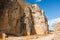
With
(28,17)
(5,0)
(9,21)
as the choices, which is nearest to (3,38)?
(9,21)

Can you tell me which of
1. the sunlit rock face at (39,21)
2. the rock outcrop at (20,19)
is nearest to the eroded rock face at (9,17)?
the rock outcrop at (20,19)

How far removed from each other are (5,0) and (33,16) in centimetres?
1183

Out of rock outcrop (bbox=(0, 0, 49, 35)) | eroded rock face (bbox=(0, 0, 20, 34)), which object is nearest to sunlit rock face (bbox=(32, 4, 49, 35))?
rock outcrop (bbox=(0, 0, 49, 35))

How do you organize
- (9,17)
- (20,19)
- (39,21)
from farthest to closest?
(39,21), (20,19), (9,17)

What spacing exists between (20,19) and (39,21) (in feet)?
22.7

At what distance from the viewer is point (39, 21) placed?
1594 inches

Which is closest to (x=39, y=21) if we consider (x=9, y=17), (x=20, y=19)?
(x=20, y=19)

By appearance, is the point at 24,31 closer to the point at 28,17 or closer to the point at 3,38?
the point at 28,17

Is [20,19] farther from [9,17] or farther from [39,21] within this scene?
[39,21]

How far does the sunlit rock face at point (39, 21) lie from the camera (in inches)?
1565

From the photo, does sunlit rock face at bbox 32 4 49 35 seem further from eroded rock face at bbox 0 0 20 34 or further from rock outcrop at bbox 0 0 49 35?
eroded rock face at bbox 0 0 20 34

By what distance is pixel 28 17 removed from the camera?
1507 inches

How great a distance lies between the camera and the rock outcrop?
1169 inches

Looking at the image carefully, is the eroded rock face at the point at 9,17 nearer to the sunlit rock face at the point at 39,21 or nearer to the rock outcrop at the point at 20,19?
the rock outcrop at the point at 20,19
